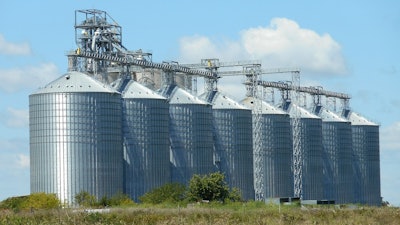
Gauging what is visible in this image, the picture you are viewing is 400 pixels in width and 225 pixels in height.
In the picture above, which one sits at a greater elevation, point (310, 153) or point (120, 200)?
point (310, 153)

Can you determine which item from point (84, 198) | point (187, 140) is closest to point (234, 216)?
point (84, 198)

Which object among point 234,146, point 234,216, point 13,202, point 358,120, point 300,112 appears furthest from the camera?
point 358,120

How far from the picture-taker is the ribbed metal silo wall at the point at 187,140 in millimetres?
131625

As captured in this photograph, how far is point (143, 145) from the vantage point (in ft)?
406

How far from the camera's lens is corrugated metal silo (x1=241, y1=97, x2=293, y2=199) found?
151 metres

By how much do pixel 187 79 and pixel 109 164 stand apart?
32784mm

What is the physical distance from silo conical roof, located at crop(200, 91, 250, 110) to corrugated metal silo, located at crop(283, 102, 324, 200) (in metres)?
15.2

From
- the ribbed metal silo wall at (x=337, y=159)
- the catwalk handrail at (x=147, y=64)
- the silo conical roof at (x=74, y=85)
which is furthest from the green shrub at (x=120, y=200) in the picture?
the ribbed metal silo wall at (x=337, y=159)

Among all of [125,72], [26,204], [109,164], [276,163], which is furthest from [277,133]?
[26,204]

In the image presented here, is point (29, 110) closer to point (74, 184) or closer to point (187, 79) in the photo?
point (74, 184)

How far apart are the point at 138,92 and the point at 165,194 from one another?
15050mm

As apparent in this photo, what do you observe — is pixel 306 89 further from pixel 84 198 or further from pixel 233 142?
pixel 84 198

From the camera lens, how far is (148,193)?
388 feet

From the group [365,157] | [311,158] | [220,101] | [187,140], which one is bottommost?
[365,157]
